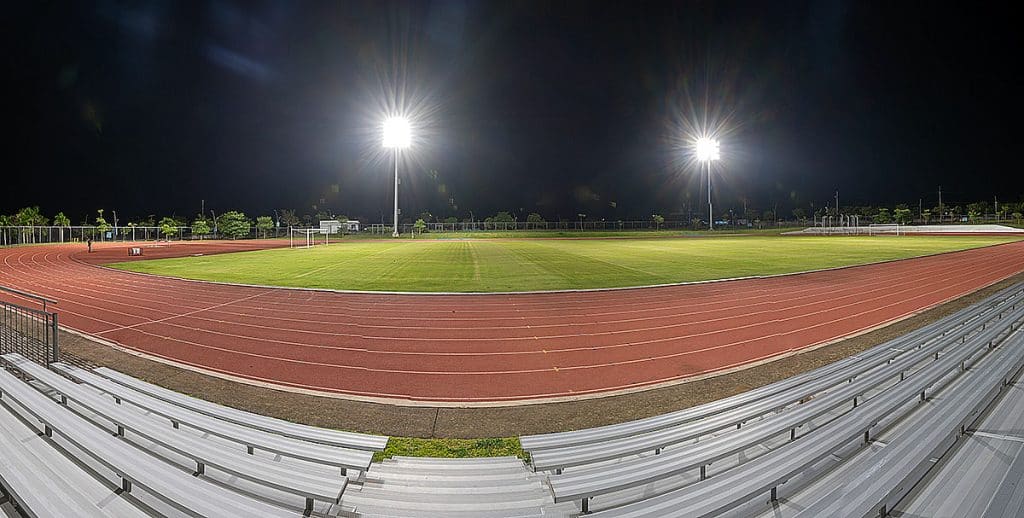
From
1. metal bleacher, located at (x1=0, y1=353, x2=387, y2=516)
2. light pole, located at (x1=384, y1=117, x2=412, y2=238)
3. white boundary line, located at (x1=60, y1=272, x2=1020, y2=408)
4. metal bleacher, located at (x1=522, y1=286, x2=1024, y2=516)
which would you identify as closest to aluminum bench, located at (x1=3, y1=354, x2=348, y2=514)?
metal bleacher, located at (x1=0, y1=353, x2=387, y2=516)

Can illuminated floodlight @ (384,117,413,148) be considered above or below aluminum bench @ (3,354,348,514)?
above

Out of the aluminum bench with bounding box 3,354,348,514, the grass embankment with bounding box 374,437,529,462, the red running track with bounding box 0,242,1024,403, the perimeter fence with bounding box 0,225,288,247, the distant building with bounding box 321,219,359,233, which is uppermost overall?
the distant building with bounding box 321,219,359,233

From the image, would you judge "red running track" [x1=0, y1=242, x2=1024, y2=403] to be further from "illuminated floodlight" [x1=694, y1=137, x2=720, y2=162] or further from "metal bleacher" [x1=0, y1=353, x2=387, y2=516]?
"illuminated floodlight" [x1=694, y1=137, x2=720, y2=162]

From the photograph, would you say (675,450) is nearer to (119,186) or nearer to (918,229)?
(918,229)

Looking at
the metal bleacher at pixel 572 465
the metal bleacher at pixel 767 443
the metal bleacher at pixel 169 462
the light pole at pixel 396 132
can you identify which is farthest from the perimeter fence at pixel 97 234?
the metal bleacher at pixel 767 443

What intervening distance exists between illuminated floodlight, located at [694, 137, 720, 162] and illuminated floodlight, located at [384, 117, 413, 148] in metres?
43.2

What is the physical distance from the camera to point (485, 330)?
30.8ft

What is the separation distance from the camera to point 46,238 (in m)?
57.5

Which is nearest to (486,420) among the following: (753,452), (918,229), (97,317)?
(753,452)

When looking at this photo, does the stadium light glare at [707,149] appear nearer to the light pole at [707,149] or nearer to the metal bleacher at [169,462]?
the light pole at [707,149]

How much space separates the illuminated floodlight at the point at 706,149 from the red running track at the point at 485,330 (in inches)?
2171

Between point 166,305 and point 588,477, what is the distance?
13.5 m

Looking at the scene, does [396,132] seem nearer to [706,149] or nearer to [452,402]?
[706,149]

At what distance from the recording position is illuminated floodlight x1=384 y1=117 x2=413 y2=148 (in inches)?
2366
